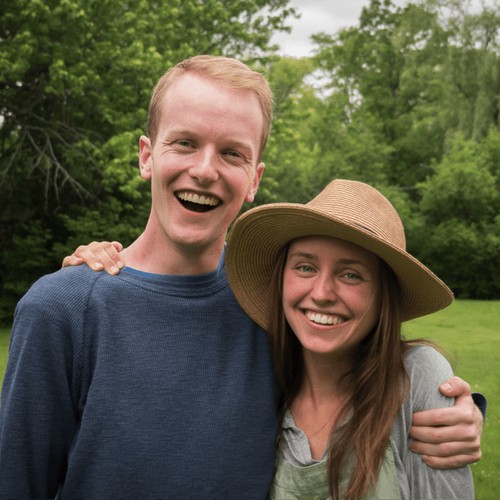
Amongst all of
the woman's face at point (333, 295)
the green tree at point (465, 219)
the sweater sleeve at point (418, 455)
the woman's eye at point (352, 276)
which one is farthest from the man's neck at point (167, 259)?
the green tree at point (465, 219)

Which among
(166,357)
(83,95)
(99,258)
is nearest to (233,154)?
(99,258)

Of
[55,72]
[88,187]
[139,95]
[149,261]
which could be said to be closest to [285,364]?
[149,261]

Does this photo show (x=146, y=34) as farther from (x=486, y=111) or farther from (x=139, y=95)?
(x=486, y=111)

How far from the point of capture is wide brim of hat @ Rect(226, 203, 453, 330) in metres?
2.49

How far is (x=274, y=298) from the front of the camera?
2.73 metres

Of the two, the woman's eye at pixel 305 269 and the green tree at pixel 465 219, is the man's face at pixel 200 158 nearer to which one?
the woman's eye at pixel 305 269

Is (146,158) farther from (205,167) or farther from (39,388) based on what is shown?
(39,388)

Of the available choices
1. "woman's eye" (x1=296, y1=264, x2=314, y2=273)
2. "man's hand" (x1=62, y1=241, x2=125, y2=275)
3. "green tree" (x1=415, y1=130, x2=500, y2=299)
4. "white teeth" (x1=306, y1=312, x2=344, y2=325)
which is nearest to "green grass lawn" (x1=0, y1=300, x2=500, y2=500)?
"white teeth" (x1=306, y1=312, x2=344, y2=325)

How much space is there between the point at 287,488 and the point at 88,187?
16578 millimetres

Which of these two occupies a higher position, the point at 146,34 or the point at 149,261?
the point at 146,34

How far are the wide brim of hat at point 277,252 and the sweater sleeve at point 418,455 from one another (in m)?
0.31

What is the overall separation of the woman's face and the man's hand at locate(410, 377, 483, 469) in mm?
387

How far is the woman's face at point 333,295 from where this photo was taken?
2.53 meters

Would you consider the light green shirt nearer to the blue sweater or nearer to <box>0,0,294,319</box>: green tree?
the blue sweater
